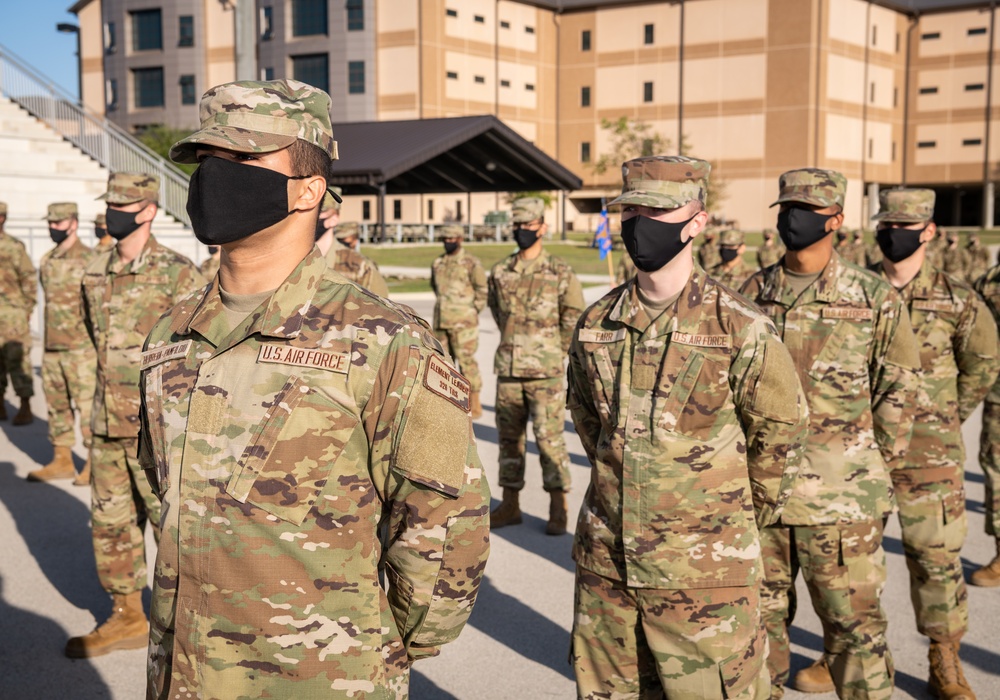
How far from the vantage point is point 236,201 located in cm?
223

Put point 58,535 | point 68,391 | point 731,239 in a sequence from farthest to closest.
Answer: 1. point 731,239
2. point 68,391
3. point 58,535

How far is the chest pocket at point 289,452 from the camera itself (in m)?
2.14

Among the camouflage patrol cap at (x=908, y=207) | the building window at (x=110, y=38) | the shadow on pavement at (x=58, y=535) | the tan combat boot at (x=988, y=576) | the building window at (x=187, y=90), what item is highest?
the building window at (x=110, y=38)

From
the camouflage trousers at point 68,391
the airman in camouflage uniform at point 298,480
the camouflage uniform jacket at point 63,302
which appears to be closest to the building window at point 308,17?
the camouflage uniform jacket at point 63,302

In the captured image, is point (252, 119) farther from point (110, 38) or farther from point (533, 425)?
point (110, 38)

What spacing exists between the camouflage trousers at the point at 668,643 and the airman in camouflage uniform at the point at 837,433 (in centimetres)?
74

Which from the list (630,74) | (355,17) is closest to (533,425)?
(355,17)

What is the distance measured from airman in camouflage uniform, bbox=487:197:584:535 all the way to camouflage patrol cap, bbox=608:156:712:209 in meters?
3.62

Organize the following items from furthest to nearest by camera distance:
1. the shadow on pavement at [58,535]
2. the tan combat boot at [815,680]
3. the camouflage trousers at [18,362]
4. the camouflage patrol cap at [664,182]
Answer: the camouflage trousers at [18,362] < the shadow on pavement at [58,535] < the tan combat boot at [815,680] < the camouflage patrol cap at [664,182]

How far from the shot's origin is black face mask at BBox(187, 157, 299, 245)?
2.23m

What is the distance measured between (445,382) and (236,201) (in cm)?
62

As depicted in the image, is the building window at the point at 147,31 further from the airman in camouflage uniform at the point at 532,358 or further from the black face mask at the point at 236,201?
the black face mask at the point at 236,201

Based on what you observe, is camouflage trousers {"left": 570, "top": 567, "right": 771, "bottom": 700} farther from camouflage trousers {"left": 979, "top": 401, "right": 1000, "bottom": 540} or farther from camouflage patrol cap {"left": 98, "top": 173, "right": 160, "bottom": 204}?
camouflage trousers {"left": 979, "top": 401, "right": 1000, "bottom": 540}

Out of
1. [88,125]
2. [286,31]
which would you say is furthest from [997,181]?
[88,125]
